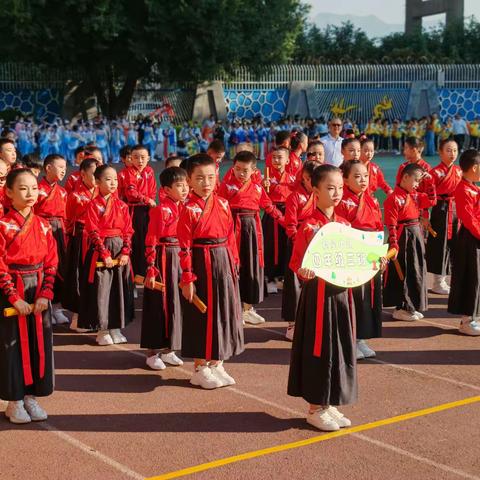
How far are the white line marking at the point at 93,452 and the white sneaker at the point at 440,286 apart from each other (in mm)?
5626

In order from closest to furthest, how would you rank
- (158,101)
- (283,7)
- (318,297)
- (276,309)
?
(318,297) → (276,309) → (283,7) → (158,101)

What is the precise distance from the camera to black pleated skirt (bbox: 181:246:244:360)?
6363mm

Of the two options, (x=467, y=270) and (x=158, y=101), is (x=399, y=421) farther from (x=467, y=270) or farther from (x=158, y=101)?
(x=158, y=101)

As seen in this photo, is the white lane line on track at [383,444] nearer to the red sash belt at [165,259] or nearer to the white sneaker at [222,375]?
the white sneaker at [222,375]

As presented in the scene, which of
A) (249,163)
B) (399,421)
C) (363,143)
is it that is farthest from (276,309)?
(399,421)

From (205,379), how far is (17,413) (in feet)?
4.80

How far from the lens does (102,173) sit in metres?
7.61

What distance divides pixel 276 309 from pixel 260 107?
2591 centimetres

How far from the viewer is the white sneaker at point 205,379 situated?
643cm

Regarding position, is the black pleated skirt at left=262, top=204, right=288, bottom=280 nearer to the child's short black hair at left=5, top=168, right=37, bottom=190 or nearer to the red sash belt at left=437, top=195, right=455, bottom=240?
the red sash belt at left=437, top=195, right=455, bottom=240

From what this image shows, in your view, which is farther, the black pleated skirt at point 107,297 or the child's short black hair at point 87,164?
the child's short black hair at point 87,164

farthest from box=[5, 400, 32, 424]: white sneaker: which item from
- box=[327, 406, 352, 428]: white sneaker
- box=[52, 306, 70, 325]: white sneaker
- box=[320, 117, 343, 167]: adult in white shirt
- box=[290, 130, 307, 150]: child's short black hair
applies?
box=[320, 117, 343, 167]: adult in white shirt

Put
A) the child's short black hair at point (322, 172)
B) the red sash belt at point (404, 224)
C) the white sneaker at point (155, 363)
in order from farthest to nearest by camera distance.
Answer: the red sash belt at point (404, 224)
the white sneaker at point (155, 363)
the child's short black hair at point (322, 172)

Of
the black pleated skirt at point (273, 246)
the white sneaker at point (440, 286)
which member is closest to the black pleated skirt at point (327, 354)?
the black pleated skirt at point (273, 246)
